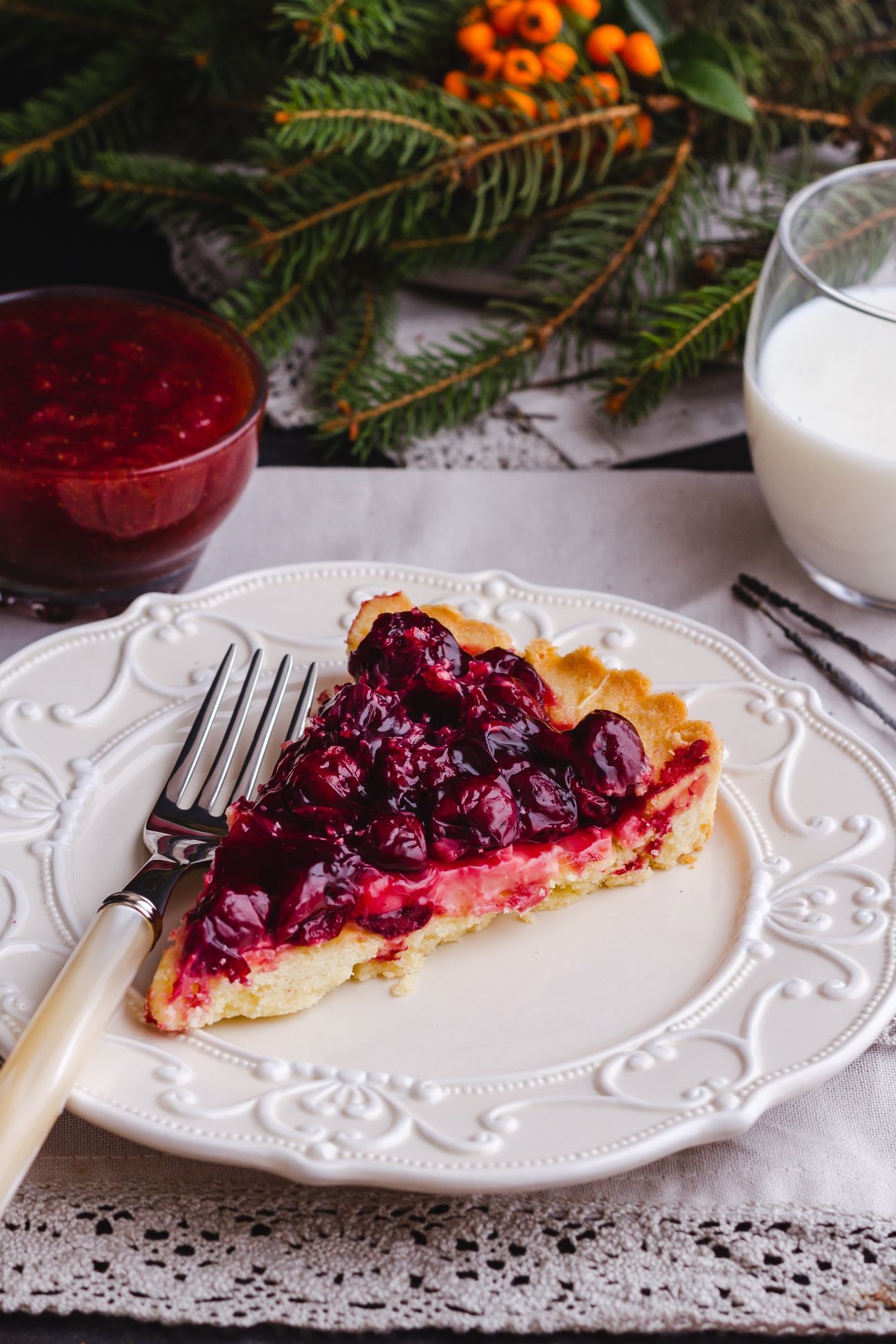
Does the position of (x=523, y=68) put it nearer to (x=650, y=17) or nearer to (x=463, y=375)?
(x=650, y=17)

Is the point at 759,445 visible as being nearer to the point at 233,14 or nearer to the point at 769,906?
the point at 769,906

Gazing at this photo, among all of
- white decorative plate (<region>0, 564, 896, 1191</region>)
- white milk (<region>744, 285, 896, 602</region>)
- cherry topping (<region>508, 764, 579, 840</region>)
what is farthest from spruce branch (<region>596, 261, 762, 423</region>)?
cherry topping (<region>508, 764, 579, 840</region>)

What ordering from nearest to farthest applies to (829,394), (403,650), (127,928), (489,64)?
(127,928), (403,650), (829,394), (489,64)

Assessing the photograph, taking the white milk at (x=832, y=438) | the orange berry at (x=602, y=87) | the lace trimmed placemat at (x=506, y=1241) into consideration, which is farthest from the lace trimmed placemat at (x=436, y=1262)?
the orange berry at (x=602, y=87)

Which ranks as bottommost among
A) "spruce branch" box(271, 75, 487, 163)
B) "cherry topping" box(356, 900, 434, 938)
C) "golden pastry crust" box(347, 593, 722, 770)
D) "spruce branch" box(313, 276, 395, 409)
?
"spruce branch" box(313, 276, 395, 409)

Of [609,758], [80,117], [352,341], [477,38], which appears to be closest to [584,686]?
[609,758]

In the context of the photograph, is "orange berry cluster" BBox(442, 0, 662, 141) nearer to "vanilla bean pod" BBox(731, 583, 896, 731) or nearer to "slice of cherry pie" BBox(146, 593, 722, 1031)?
"vanilla bean pod" BBox(731, 583, 896, 731)

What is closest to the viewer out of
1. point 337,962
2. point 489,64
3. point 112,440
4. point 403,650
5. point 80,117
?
point 337,962
